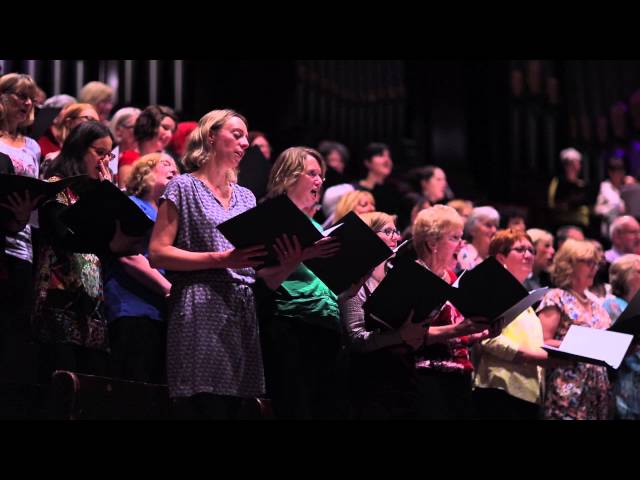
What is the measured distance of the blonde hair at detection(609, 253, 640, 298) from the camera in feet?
18.1

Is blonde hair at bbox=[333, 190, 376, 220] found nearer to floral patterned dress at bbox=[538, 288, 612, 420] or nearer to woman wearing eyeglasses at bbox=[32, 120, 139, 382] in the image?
floral patterned dress at bbox=[538, 288, 612, 420]

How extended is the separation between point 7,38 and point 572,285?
2.66 metres

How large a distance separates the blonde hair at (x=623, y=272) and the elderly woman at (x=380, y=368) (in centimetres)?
177

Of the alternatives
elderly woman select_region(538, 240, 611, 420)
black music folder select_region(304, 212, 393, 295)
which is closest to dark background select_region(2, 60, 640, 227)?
elderly woman select_region(538, 240, 611, 420)

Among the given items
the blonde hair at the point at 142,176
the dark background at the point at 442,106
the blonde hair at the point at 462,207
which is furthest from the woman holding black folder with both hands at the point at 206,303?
the dark background at the point at 442,106

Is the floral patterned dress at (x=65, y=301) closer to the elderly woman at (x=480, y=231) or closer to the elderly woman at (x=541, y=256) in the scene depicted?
the elderly woman at (x=480, y=231)

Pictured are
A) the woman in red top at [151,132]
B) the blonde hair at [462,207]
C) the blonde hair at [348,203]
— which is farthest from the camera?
the blonde hair at [462,207]

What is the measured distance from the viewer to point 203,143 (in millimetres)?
Result: 3654

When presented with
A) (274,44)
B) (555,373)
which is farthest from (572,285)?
(274,44)

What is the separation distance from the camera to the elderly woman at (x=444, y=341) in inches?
165

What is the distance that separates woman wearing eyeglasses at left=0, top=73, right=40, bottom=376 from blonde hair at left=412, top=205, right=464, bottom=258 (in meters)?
1.43

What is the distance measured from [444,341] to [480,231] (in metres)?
1.57

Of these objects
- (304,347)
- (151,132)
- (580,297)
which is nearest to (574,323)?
(580,297)

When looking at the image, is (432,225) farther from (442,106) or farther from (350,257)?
(442,106)
